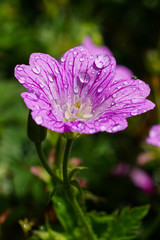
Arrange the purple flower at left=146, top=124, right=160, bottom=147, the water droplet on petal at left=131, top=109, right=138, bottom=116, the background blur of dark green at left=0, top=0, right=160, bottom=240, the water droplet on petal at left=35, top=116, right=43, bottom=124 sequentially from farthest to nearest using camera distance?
the background blur of dark green at left=0, top=0, right=160, bottom=240 < the purple flower at left=146, top=124, right=160, bottom=147 < the water droplet on petal at left=131, top=109, right=138, bottom=116 < the water droplet on petal at left=35, top=116, right=43, bottom=124

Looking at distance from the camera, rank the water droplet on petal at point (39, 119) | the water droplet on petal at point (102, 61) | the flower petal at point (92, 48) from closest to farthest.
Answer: the water droplet on petal at point (39, 119), the water droplet on petal at point (102, 61), the flower petal at point (92, 48)

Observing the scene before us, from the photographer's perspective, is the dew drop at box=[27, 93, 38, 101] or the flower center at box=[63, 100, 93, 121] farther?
the flower center at box=[63, 100, 93, 121]

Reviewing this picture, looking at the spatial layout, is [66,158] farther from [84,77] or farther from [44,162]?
[84,77]

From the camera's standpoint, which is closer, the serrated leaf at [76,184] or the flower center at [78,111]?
the serrated leaf at [76,184]

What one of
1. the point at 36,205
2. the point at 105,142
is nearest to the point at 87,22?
the point at 105,142

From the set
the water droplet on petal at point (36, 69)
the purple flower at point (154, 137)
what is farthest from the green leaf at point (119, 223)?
the water droplet on petal at point (36, 69)

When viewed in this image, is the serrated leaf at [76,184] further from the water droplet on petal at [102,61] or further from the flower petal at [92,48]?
the flower petal at [92,48]

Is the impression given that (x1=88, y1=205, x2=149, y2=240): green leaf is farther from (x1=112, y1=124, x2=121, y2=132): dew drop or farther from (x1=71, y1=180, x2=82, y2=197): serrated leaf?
(x1=112, y1=124, x2=121, y2=132): dew drop

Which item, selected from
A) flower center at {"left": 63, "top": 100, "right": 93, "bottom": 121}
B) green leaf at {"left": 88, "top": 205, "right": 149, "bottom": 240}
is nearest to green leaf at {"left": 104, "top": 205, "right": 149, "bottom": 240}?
green leaf at {"left": 88, "top": 205, "right": 149, "bottom": 240}
